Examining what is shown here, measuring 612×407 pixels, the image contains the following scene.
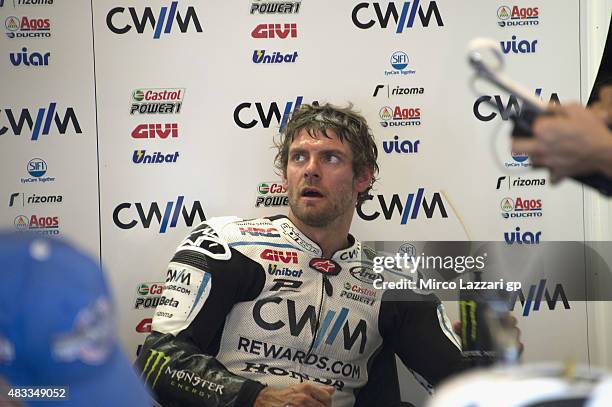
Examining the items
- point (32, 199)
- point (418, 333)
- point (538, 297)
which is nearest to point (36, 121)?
Result: point (32, 199)

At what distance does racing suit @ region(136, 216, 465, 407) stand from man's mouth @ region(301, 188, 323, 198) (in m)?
0.14

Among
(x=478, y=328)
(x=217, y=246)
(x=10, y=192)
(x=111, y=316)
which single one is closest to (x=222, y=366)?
(x=217, y=246)

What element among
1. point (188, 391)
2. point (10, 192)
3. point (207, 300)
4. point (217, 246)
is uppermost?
point (10, 192)

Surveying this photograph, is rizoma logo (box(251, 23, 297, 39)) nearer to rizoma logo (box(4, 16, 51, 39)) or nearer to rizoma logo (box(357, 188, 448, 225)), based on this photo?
rizoma logo (box(357, 188, 448, 225))

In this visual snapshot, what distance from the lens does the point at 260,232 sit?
322cm

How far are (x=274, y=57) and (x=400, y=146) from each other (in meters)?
0.70

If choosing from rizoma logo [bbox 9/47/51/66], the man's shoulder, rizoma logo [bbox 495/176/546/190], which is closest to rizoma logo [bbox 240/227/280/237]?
the man's shoulder

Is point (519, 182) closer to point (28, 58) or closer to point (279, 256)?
point (279, 256)

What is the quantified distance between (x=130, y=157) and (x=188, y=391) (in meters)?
1.31

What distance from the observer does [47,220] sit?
3750mm

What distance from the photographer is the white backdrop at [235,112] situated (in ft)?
12.1

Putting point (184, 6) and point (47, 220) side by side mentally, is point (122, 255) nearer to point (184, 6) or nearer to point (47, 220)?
point (47, 220)

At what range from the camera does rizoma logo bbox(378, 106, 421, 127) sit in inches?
145

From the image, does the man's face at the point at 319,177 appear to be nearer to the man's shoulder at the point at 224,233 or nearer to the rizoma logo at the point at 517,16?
the man's shoulder at the point at 224,233
